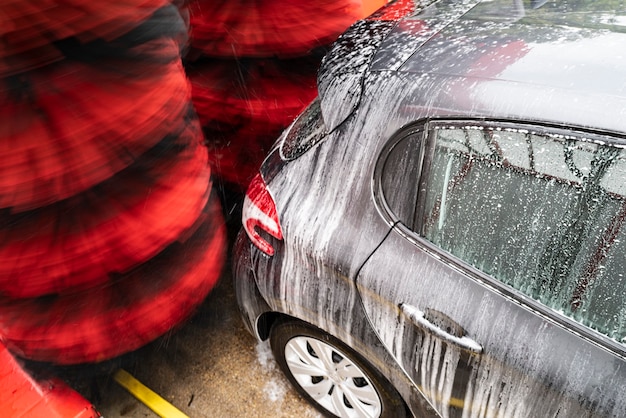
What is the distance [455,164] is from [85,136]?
117 centimetres

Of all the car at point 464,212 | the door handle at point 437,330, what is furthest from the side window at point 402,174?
the door handle at point 437,330

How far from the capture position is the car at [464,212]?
1264mm

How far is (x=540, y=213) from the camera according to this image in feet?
4.35

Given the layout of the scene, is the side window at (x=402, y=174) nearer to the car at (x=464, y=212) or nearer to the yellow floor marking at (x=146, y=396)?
the car at (x=464, y=212)

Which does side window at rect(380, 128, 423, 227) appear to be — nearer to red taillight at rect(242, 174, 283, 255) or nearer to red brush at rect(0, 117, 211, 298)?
red taillight at rect(242, 174, 283, 255)

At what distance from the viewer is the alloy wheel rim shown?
1.99m

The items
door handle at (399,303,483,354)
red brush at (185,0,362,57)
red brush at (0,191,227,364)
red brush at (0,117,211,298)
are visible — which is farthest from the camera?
red brush at (185,0,362,57)

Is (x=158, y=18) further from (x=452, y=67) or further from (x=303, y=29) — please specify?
(x=303, y=29)

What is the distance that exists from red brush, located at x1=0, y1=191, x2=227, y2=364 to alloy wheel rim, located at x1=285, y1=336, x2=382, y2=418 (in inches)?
21.8

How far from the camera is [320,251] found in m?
1.72

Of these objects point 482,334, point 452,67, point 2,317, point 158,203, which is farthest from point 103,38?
point 482,334

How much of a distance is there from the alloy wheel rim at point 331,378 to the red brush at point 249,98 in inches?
54.7

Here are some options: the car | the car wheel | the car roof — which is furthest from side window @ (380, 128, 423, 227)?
the car wheel

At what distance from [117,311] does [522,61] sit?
1766mm
